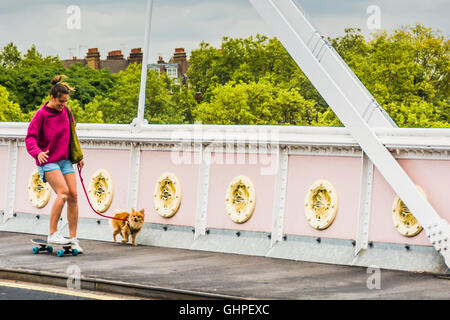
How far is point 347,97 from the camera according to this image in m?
10.8

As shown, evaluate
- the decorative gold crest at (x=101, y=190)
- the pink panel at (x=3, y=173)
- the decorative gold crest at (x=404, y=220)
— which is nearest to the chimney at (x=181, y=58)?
the pink panel at (x=3, y=173)

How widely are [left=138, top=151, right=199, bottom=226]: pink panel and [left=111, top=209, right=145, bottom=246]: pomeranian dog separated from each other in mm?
338

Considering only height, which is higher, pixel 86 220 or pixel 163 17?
pixel 163 17

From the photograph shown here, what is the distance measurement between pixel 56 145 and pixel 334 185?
297cm

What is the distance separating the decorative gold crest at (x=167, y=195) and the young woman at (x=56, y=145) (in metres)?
1.47

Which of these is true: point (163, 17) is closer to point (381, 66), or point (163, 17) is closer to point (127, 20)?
point (127, 20)

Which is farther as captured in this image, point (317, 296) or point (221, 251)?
point (221, 251)

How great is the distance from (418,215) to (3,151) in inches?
263

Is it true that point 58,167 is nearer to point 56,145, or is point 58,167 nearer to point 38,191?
point 56,145

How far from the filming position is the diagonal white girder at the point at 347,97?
8656 mm

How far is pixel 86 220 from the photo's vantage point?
12.0 meters

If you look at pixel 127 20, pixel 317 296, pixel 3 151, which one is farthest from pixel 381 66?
pixel 127 20
